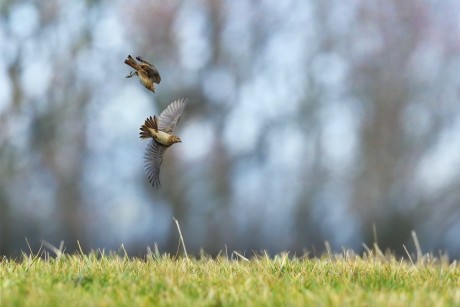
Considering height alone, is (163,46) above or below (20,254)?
above

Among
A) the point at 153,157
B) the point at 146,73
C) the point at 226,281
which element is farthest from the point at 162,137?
the point at 226,281

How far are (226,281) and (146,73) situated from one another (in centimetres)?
117

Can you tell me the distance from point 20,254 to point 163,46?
12.6 ft

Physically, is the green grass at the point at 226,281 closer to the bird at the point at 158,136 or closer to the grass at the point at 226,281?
the grass at the point at 226,281

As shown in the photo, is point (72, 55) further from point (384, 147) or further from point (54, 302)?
point (54, 302)

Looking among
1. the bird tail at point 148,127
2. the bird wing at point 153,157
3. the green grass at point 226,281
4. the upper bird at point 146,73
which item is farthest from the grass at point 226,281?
the upper bird at point 146,73

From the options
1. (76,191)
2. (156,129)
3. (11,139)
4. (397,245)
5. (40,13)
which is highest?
(40,13)

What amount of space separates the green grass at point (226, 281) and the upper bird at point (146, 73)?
0.93 metres

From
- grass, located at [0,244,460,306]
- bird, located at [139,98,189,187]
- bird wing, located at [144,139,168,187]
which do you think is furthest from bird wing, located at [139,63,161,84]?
grass, located at [0,244,460,306]

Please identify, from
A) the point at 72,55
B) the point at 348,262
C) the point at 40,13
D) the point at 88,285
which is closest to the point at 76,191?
the point at 72,55

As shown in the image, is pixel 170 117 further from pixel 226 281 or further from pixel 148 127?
pixel 226 281

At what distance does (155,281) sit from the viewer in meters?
3.61

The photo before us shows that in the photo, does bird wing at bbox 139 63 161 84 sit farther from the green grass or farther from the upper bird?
the green grass

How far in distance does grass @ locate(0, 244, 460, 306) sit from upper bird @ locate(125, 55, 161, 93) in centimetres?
93
